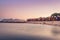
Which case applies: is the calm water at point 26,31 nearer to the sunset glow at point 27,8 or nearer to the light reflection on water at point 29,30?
the light reflection on water at point 29,30

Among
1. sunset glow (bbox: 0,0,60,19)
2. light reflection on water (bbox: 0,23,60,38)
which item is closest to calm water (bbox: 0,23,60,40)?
light reflection on water (bbox: 0,23,60,38)

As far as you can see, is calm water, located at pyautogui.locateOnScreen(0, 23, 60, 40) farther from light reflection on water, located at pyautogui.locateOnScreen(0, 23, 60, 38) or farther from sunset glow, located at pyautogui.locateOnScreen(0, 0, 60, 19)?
sunset glow, located at pyautogui.locateOnScreen(0, 0, 60, 19)

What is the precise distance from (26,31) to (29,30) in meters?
0.10

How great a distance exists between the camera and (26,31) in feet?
10.5

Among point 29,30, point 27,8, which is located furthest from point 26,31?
point 27,8

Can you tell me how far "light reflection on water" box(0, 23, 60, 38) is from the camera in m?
3.05

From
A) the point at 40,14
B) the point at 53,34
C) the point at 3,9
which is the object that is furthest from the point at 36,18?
the point at 3,9

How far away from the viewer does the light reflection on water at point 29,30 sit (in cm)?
305

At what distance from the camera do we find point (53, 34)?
3.12 meters

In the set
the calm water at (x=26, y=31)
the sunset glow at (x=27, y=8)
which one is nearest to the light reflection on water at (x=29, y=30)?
the calm water at (x=26, y=31)

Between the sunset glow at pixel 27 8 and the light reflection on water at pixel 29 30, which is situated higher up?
the sunset glow at pixel 27 8

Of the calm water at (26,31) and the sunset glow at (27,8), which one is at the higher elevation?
the sunset glow at (27,8)

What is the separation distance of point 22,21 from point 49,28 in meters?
0.61

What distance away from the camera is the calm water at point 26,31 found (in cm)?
299
